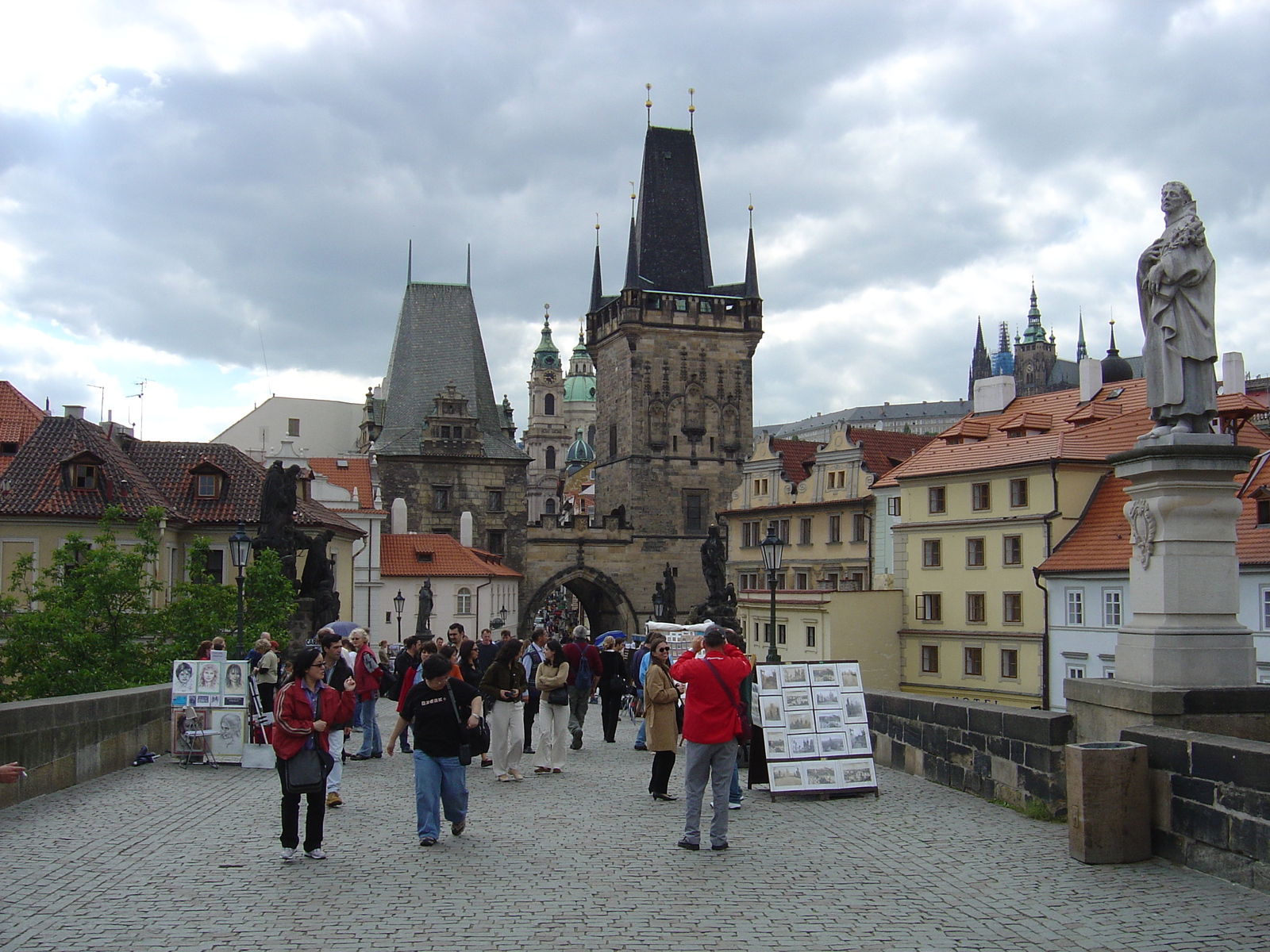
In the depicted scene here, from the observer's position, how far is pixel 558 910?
6758mm

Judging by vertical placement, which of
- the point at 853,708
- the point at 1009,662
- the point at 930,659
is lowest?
the point at 930,659

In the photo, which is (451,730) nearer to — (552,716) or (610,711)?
(552,716)

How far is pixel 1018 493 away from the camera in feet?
121

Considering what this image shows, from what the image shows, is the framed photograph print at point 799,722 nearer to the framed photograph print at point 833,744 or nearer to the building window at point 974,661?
the framed photograph print at point 833,744

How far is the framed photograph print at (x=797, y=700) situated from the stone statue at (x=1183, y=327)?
405 cm

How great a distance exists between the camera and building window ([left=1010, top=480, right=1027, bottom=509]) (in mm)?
36656

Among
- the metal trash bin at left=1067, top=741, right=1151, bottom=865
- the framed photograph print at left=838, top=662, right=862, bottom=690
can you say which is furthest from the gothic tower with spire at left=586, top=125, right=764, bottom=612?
the metal trash bin at left=1067, top=741, right=1151, bottom=865

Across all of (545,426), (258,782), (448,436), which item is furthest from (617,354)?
(545,426)

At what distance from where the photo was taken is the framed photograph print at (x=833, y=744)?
11328 millimetres

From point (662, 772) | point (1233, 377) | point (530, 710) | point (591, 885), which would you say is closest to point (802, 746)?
point (662, 772)

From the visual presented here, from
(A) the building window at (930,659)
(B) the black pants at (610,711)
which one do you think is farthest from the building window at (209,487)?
(B) the black pants at (610,711)

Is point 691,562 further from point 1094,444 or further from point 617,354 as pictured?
point 1094,444

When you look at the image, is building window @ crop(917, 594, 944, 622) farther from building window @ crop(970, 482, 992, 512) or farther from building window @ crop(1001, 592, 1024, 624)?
building window @ crop(970, 482, 992, 512)

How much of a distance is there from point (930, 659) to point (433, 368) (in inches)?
1347
